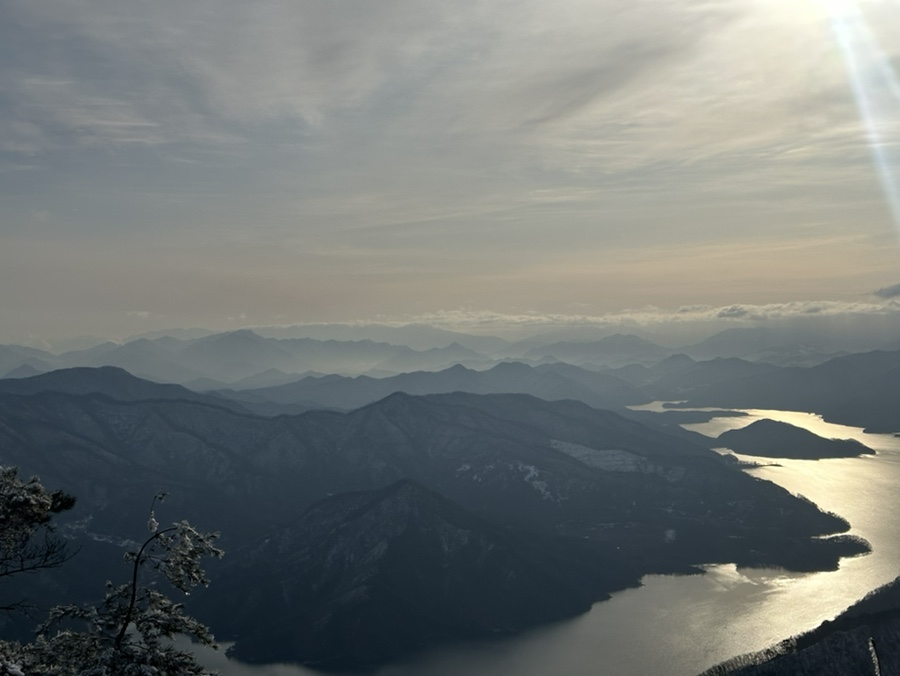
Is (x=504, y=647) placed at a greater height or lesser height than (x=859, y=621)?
lesser

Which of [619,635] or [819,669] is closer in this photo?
[819,669]

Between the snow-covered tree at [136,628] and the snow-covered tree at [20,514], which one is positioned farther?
the snow-covered tree at [20,514]

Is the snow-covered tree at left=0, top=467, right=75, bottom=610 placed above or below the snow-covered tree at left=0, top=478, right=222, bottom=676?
above

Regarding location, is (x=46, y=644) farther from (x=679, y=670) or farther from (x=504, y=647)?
(x=504, y=647)

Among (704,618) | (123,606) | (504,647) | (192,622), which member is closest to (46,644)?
(123,606)

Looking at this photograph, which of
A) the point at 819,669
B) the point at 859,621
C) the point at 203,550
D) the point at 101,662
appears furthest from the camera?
the point at 859,621

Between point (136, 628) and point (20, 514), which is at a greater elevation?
point (20, 514)

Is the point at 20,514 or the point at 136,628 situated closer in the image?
the point at 136,628

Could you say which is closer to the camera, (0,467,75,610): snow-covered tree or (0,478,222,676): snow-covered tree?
(0,478,222,676): snow-covered tree
